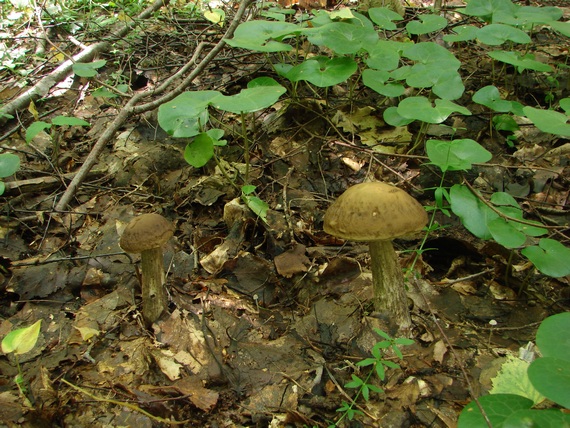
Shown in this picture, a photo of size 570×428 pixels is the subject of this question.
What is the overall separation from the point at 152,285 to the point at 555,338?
6.63 ft

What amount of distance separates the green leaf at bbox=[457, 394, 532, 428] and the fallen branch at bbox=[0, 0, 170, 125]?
14.4 feet

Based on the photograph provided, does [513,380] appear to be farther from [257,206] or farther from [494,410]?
[257,206]

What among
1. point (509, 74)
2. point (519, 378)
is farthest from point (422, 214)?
point (509, 74)

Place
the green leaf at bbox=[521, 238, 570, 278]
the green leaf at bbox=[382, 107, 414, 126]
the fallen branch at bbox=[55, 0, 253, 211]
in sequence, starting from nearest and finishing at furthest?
the green leaf at bbox=[521, 238, 570, 278] → the green leaf at bbox=[382, 107, 414, 126] → the fallen branch at bbox=[55, 0, 253, 211]

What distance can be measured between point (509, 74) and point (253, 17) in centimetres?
276

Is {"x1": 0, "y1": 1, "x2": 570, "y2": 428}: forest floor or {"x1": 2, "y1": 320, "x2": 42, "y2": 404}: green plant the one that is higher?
{"x1": 2, "y1": 320, "x2": 42, "y2": 404}: green plant

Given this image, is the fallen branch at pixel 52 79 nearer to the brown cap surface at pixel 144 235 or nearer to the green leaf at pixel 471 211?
the brown cap surface at pixel 144 235

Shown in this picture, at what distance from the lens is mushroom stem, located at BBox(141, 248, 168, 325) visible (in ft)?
7.91

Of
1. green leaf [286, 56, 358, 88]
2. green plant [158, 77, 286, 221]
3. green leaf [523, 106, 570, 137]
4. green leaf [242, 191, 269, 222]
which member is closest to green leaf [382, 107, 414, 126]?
green leaf [286, 56, 358, 88]

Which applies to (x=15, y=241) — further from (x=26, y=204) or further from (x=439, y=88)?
(x=439, y=88)

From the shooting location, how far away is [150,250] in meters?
2.40

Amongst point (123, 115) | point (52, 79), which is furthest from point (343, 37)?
point (52, 79)

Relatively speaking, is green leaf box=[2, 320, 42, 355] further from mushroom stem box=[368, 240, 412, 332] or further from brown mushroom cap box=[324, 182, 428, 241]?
mushroom stem box=[368, 240, 412, 332]

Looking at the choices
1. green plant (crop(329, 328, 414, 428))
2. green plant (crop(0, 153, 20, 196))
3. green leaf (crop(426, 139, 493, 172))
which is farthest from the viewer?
green plant (crop(0, 153, 20, 196))
